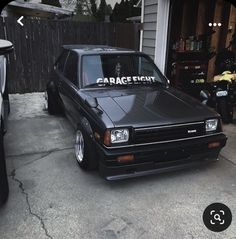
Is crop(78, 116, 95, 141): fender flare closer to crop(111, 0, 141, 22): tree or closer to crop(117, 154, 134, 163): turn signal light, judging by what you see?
crop(117, 154, 134, 163): turn signal light

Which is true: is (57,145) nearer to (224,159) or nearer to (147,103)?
(147,103)

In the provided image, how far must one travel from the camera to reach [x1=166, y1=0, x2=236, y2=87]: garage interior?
738 cm

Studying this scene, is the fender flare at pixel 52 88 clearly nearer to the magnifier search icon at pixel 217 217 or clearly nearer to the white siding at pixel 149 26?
the white siding at pixel 149 26

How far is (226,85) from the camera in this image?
5746 mm

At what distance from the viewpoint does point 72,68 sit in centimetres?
474

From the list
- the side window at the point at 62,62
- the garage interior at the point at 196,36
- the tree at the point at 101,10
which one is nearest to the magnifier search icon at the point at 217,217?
the side window at the point at 62,62

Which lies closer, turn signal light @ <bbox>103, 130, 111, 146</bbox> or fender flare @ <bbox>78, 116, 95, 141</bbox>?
turn signal light @ <bbox>103, 130, 111, 146</bbox>

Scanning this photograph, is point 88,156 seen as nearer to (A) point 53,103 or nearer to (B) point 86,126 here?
(B) point 86,126

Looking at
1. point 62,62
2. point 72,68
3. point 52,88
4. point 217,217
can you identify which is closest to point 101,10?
point 52,88

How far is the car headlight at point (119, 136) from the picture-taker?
3221 mm

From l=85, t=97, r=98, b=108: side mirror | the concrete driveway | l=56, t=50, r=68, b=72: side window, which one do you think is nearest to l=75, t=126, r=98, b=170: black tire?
the concrete driveway

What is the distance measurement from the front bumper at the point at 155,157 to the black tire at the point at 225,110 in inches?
83.5

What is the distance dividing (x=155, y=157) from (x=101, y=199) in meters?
0.76

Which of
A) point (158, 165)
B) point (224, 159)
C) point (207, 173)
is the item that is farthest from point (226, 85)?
point (158, 165)
